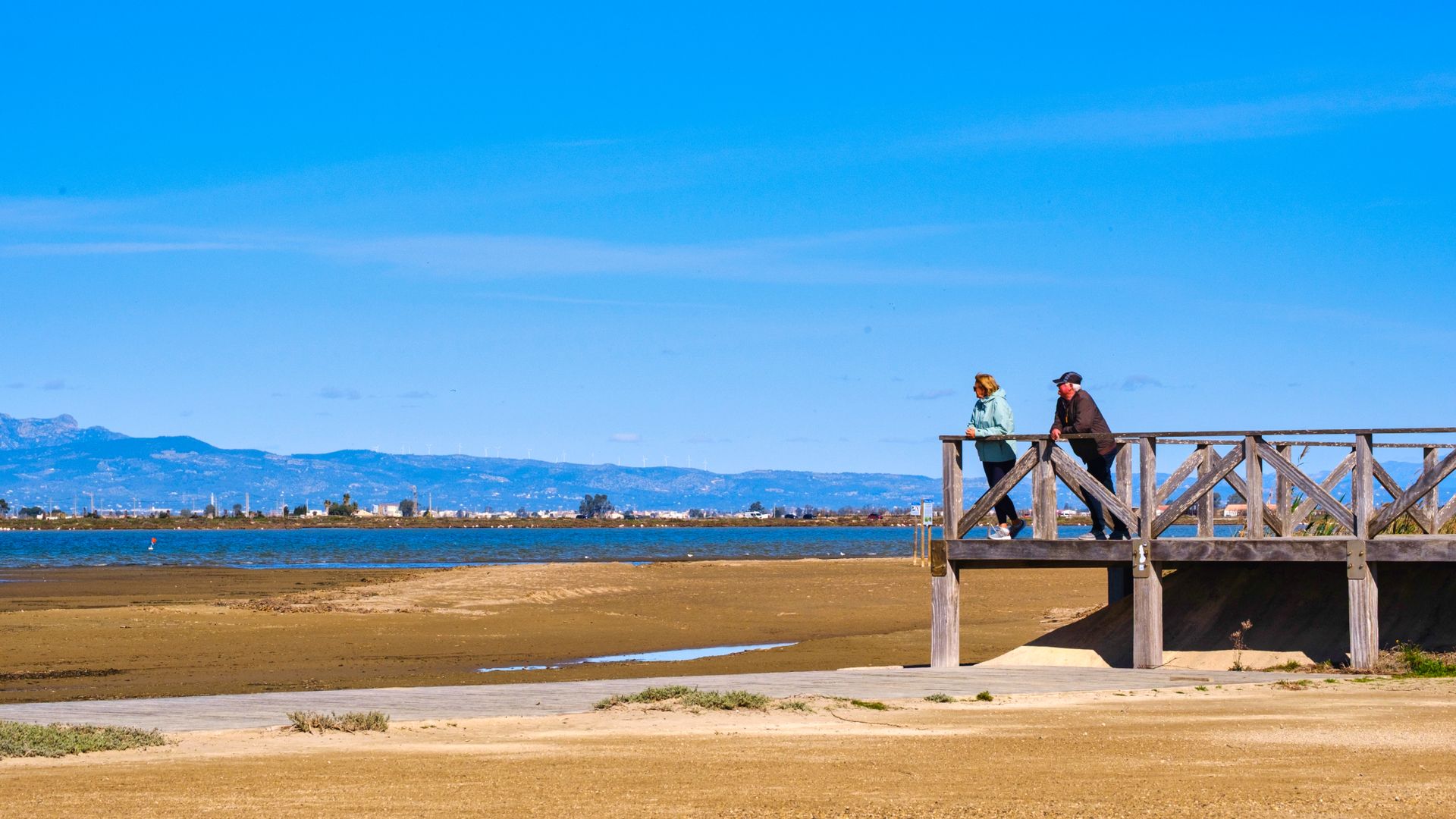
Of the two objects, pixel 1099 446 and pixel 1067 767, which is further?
pixel 1099 446

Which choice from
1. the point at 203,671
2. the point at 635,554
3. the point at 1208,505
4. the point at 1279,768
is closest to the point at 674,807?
the point at 1279,768

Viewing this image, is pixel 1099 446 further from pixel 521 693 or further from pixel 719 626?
pixel 719 626

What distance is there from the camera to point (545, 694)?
43.4ft

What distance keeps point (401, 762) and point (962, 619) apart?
739 inches

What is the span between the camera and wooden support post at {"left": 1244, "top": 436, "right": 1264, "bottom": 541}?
15.6 meters

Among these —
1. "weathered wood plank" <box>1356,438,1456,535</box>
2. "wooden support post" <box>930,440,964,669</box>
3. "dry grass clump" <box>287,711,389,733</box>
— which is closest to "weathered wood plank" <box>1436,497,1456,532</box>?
"weathered wood plank" <box>1356,438,1456,535</box>

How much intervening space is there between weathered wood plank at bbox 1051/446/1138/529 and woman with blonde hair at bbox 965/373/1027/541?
0.67 m

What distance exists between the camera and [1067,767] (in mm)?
9258

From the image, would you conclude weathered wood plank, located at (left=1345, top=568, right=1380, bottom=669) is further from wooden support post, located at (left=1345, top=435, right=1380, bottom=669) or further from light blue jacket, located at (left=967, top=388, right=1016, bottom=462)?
light blue jacket, located at (left=967, top=388, right=1016, bottom=462)

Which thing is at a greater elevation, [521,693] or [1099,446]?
[1099,446]

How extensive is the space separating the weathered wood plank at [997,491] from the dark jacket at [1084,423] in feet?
1.40

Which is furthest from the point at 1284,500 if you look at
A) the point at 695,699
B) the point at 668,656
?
the point at 695,699

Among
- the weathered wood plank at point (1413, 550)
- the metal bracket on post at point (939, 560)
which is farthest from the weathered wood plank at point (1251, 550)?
the metal bracket on post at point (939, 560)

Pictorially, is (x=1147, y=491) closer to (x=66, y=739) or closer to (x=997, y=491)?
(x=997, y=491)
